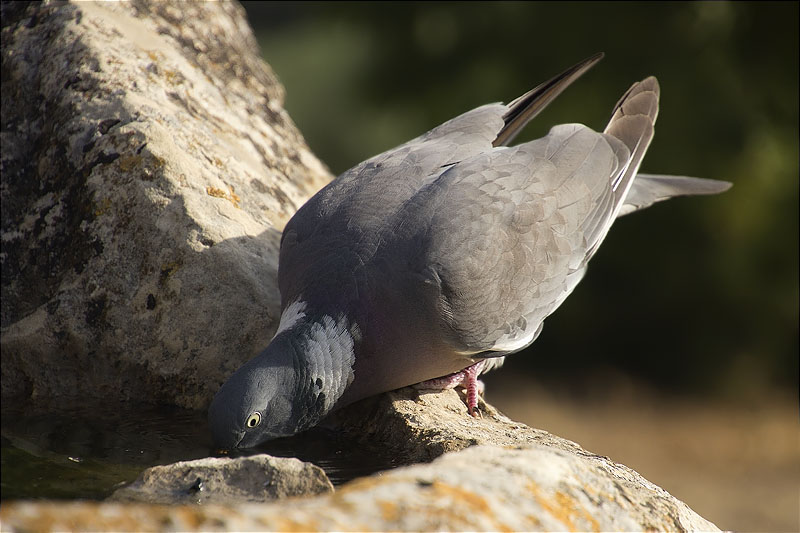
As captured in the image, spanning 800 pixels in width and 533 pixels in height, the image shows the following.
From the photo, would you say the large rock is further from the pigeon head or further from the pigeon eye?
the pigeon eye

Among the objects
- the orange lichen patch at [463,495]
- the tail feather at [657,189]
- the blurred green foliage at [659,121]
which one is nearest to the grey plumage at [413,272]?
the tail feather at [657,189]

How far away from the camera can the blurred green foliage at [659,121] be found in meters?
7.62

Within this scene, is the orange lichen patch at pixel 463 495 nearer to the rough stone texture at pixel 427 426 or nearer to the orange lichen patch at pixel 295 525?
the orange lichen patch at pixel 295 525

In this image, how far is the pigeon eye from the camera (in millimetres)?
2602

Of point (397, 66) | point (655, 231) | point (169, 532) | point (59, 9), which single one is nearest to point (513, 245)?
point (169, 532)

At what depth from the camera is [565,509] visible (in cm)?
173

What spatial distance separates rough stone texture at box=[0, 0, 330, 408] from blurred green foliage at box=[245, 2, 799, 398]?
15.5 ft

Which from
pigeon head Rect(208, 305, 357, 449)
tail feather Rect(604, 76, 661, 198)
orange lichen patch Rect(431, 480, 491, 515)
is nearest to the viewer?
orange lichen patch Rect(431, 480, 491, 515)

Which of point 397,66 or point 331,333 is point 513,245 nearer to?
point 331,333

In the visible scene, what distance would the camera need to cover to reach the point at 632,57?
7770 mm

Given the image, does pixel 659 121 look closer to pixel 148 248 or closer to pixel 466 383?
pixel 466 383

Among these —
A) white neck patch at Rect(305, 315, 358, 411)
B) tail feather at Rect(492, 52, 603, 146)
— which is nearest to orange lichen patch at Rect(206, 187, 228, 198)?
white neck patch at Rect(305, 315, 358, 411)

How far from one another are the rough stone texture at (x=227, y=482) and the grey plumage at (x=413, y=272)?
1.52ft

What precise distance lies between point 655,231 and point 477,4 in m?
3.02
